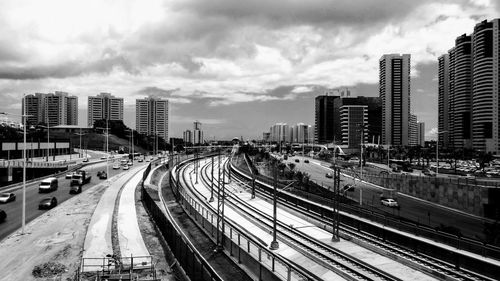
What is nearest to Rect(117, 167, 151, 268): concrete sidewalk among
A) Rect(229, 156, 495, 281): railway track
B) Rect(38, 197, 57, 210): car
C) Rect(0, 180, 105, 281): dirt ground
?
Rect(0, 180, 105, 281): dirt ground

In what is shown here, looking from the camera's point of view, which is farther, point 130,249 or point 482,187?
point 482,187

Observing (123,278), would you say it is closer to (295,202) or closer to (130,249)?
(130,249)

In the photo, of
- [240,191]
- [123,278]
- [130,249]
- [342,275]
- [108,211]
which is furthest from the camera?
[240,191]

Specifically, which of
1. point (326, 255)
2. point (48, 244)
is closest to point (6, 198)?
point (48, 244)

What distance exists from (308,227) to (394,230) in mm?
9870

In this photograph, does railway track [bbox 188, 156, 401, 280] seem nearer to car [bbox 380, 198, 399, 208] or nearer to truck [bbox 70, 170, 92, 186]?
car [bbox 380, 198, 399, 208]

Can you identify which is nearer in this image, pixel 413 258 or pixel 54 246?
pixel 413 258

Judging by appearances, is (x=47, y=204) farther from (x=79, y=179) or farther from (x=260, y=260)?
(x=260, y=260)

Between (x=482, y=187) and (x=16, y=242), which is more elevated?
(x=482, y=187)

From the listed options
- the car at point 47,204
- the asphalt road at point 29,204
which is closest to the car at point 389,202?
the car at point 47,204

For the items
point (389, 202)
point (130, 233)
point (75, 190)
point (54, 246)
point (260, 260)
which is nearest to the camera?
point (260, 260)

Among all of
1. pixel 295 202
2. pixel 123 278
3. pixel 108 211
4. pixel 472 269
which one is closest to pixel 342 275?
pixel 472 269

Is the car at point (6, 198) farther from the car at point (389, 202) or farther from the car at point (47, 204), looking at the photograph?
the car at point (389, 202)

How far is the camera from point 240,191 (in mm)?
68688
